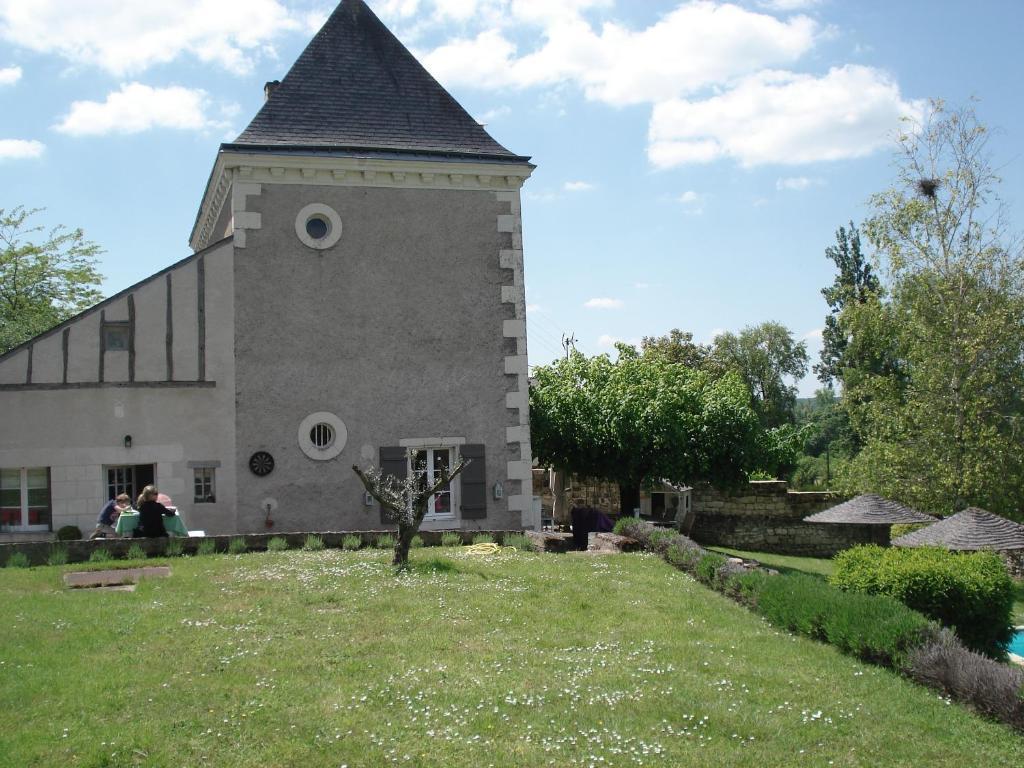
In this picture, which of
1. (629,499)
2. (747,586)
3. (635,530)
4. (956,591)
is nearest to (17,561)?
(635,530)

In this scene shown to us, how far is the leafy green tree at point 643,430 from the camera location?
823 inches

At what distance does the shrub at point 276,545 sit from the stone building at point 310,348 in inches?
88.4

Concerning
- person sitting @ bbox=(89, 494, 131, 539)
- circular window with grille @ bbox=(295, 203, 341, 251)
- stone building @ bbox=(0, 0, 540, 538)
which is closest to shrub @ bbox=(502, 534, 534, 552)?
stone building @ bbox=(0, 0, 540, 538)

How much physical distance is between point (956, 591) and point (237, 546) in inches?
352

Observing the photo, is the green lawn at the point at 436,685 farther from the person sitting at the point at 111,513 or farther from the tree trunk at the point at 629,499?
the tree trunk at the point at 629,499

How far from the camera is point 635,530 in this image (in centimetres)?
1480

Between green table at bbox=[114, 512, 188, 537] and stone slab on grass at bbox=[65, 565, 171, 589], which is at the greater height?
green table at bbox=[114, 512, 188, 537]

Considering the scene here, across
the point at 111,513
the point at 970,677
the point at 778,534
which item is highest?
the point at 111,513

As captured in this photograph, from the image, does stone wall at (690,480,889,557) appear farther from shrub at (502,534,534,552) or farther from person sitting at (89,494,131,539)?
person sitting at (89,494,131,539)

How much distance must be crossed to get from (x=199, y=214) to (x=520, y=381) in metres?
8.16

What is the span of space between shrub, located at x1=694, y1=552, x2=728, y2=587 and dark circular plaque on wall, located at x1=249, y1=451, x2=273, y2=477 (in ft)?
23.9

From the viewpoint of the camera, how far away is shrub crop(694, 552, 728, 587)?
1138 centimetres

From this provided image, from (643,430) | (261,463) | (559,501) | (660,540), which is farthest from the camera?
(559,501)

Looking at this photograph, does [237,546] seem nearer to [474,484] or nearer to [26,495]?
[26,495]
